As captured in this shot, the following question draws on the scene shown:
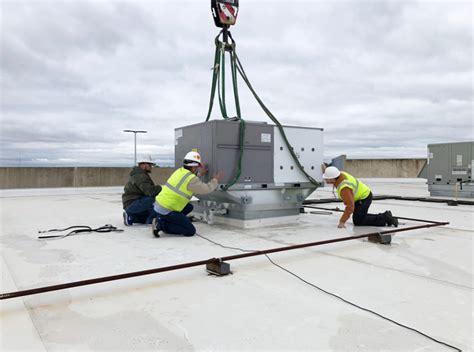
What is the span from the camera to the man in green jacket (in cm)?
542


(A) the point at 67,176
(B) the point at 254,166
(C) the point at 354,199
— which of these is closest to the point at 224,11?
(B) the point at 254,166

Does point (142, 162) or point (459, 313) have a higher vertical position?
point (142, 162)

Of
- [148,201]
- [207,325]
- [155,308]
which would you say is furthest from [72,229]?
[207,325]

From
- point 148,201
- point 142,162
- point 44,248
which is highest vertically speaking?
point 142,162

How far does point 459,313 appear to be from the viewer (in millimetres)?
2199

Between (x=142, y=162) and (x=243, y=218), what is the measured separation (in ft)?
5.84

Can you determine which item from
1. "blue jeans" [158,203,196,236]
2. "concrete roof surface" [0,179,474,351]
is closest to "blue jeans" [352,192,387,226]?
"concrete roof surface" [0,179,474,351]

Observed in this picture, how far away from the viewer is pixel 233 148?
5.04m

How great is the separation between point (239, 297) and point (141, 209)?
333 centimetres

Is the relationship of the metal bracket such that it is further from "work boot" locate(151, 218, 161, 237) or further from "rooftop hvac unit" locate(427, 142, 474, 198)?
"rooftop hvac unit" locate(427, 142, 474, 198)

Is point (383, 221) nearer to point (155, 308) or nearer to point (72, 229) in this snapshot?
point (155, 308)

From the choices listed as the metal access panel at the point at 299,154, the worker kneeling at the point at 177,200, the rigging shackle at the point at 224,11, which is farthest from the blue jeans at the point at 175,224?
the rigging shackle at the point at 224,11

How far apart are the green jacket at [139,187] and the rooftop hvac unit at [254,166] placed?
69cm

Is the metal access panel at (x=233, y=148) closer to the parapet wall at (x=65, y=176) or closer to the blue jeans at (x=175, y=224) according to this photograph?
the blue jeans at (x=175, y=224)
